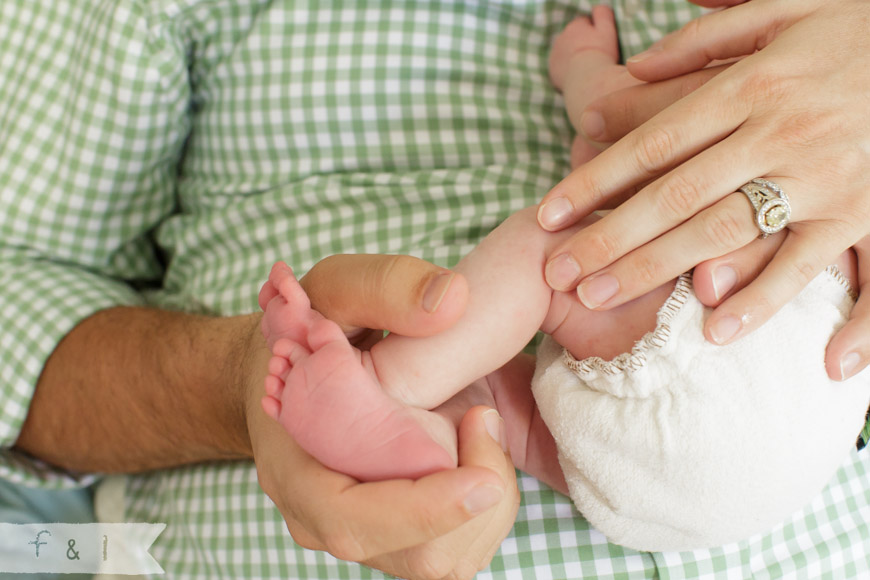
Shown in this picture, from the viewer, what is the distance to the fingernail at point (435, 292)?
0.67m

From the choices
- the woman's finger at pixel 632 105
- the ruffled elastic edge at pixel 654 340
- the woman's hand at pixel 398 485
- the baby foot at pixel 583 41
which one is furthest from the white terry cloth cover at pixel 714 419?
the baby foot at pixel 583 41

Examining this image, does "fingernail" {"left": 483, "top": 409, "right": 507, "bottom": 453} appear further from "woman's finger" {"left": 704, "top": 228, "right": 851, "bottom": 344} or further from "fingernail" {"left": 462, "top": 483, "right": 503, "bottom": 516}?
"woman's finger" {"left": 704, "top": 228, "right": 851, "bottom": 344}

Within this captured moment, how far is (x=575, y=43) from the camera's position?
3.79 feet

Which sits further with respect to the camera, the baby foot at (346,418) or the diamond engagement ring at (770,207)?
the diamond engagement ring at (770,207)

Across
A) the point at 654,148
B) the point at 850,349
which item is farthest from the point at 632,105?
the point at 850,349

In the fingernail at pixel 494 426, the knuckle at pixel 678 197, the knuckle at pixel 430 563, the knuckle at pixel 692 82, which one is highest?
the knuckle at pixel 692 82

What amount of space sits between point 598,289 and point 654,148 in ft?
0.60

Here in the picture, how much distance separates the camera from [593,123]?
951 mm

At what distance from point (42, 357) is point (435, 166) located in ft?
2.46

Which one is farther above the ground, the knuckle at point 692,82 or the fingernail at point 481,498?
the knuckle at point 692,82

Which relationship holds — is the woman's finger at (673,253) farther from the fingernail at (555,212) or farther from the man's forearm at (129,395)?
the man's forearm at (129,395)

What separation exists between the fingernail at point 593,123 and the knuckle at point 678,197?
0.73ft

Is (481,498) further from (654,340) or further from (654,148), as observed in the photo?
(654,148)

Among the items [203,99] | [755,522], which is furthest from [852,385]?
[203,99]
